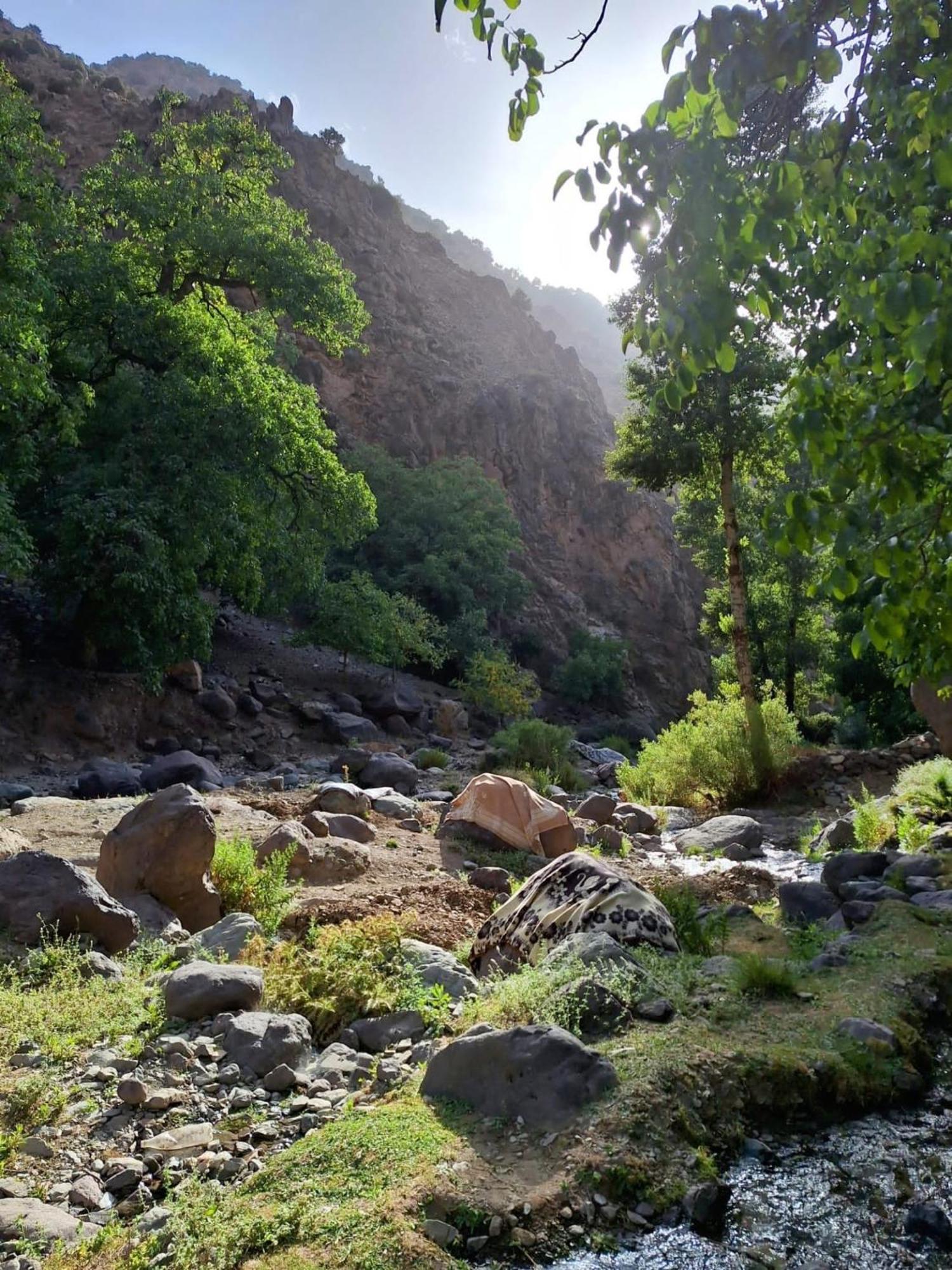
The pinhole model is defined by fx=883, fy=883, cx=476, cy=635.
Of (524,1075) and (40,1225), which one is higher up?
(524,1075)

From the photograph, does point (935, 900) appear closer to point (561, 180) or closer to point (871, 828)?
point (871, 828)

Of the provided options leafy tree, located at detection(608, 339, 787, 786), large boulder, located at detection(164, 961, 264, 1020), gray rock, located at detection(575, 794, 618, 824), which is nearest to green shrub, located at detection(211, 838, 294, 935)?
large boulder, located at detection(164, 961, 264, 1020)

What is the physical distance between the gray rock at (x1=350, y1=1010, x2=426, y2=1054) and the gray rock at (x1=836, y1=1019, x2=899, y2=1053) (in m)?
2.25

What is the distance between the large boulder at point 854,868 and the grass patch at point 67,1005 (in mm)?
6428

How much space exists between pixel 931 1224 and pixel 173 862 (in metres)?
5.35

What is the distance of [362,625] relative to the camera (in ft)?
89.5

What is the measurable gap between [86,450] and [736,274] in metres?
17.9

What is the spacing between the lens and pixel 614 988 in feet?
15.6

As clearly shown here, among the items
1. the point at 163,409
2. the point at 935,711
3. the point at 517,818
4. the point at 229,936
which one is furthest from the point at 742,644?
the point at 229,936

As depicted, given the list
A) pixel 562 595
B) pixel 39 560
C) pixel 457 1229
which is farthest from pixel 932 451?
pixel 562 595

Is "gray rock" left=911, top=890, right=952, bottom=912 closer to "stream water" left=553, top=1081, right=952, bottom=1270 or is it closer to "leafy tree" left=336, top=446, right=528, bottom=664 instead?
"stream water" left=553, top=1081, right=952, bottom=1270

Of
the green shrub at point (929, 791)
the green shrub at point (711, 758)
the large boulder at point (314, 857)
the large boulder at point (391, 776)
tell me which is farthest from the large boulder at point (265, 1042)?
the green shrub at point (711, 758)

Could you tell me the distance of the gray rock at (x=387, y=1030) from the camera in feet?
15.6

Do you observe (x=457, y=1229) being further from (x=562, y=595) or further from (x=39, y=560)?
(x=562, y=595)
